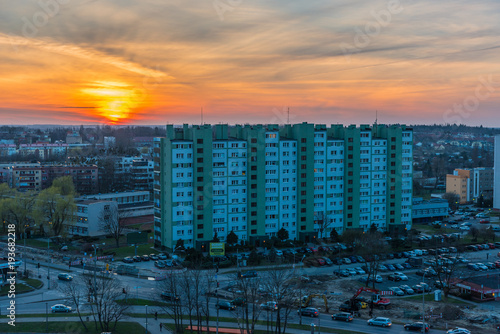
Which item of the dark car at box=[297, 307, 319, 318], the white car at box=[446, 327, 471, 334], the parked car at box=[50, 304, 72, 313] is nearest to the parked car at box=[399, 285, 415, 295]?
the white car at box=[446, 327, 471, 334]

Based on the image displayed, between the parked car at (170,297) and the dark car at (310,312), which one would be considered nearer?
the parked car at (170,297)

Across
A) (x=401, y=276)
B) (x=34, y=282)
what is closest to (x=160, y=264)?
(x=34, y=282)

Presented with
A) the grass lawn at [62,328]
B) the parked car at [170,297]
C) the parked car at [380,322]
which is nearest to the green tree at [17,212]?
the parked car at [170,297]

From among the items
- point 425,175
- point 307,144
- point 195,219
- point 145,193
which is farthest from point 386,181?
point 425,175

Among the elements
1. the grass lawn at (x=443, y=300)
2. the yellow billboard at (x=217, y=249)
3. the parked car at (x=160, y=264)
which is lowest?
the grass lawn at (x=443, y=300)

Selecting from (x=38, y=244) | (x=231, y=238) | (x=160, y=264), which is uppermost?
(x=231, y=238)

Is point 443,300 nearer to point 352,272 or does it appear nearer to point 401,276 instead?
point 401,276

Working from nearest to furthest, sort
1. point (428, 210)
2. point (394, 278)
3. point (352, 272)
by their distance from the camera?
1. point (394, 278)
2. point (352, 272)
3. point (428, 210)

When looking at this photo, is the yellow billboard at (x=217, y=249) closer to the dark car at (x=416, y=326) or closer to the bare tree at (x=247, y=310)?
the bare tree at (x=247, y=310)
